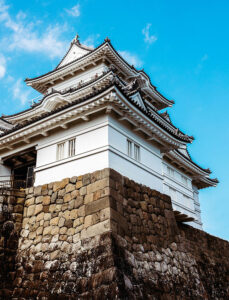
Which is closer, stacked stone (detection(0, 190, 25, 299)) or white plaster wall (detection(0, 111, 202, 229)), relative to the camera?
stacked stone (detection(0, 190, 25, 299))

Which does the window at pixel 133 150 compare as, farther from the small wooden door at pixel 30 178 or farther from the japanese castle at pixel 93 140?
the small wooden door at pixel 30 178

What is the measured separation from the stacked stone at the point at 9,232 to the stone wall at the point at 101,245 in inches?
7.5

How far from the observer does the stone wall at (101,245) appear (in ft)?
27.9

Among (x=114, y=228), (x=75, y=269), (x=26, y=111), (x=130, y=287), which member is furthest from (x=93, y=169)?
(x=26, y=111)

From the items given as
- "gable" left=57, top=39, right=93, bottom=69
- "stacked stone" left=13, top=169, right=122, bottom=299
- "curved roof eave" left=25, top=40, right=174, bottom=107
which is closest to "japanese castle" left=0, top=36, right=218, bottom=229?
"stacked stone" left=13, top=169, right=122, bottom=299

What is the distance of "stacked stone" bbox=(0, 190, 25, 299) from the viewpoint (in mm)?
10047

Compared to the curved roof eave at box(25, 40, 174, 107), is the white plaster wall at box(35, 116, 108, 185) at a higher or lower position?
lower

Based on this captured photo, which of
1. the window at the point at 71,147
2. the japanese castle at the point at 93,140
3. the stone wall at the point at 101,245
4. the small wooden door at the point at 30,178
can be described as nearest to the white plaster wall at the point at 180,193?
the japanese castle at the point at 93,140

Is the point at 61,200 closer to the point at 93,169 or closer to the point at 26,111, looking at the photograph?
the point at 93,169

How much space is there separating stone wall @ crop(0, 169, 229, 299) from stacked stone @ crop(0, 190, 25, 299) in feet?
0.63

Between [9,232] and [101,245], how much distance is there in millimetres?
3919

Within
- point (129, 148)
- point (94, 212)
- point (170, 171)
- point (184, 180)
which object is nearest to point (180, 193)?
point (170, 171)

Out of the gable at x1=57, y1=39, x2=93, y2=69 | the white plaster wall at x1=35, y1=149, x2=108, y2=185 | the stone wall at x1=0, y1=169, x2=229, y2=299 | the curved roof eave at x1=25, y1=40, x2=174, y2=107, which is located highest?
the gable at x1=57, y1=39, x2=93, y2=69

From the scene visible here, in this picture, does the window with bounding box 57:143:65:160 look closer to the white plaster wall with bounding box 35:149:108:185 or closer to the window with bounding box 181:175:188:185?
the white plaster wall with bounding box 35:149:108:185
